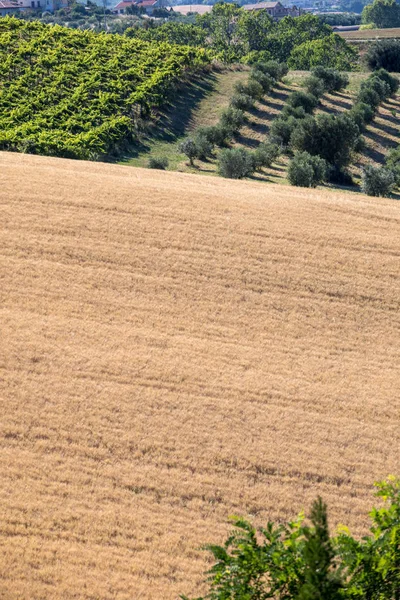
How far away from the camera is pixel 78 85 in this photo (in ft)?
194

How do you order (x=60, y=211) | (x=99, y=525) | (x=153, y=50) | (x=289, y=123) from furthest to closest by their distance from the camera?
(x=153, y=50)
(x=289, y=123)
(x=60, y=211)
(x=99, y=525)

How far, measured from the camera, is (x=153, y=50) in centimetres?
7100

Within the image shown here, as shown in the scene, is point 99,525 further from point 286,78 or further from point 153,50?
point 286,78

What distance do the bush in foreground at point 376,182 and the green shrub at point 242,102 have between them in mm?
23755

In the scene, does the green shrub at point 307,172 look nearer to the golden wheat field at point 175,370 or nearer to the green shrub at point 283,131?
the golden wheat field at point 175,370

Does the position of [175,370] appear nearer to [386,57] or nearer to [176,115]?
[176,115]

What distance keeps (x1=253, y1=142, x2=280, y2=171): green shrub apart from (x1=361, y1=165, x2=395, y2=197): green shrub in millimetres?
7560

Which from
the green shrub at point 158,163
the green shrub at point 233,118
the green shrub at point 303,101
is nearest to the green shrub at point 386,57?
the green shrub at point 303,101

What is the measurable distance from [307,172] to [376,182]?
11.9 ft

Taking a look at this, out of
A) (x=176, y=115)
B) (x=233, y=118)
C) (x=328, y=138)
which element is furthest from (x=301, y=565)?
(x=176, y=115)

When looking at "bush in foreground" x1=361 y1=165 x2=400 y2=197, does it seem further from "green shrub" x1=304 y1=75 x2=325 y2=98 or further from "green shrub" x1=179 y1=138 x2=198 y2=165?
"green shrub" x1=304 y1=75 x2=325 y2=98

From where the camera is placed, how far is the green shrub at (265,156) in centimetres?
4541

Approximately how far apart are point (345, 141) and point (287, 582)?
1661 inches

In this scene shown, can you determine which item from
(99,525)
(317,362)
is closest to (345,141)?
(317,362)
